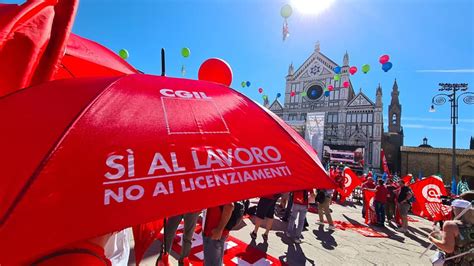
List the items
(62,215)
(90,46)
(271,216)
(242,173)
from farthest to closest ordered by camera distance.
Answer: (271,216), (90,46), (242,173), (62,215)

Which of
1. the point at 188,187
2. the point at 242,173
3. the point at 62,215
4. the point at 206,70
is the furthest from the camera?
the point at 206,70

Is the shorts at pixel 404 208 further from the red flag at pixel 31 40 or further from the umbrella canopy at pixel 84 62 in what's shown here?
the red flag at pixel 31 40

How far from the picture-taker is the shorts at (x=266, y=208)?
5254mm

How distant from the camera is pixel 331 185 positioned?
3.94ft

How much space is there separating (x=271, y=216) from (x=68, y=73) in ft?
15.3

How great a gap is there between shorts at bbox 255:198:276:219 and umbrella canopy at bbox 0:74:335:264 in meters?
4.18

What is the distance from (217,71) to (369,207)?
7.69 m

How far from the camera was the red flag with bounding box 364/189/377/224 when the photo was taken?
806 centimetres

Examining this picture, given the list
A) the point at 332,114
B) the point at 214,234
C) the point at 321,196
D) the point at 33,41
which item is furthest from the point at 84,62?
the point at 332,114

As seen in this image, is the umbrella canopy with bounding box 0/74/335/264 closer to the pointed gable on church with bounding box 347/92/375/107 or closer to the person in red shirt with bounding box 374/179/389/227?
the person in red shirt with bounding box 374/179/389/227

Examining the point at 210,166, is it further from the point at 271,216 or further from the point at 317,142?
the point at 317,142

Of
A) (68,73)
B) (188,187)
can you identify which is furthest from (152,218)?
(68,73)

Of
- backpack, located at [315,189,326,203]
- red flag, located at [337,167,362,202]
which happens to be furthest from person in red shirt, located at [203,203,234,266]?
red flag, located at [337,167,362,202]

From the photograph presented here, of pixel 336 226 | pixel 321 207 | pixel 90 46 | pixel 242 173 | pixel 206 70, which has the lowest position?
pixel 336 226
